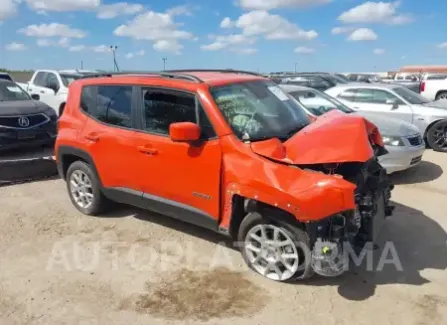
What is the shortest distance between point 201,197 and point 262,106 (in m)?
1.13

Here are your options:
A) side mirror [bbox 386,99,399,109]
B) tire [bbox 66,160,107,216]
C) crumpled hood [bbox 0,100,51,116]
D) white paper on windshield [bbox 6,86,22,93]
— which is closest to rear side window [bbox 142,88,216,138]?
tire [bbox 66,160,107,216]

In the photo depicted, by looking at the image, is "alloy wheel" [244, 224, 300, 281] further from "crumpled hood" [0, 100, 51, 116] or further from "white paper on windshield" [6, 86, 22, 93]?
"white paper on windshield" [6, 86, 22, 93]

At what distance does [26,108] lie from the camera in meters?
8.29

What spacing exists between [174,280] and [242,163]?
1.25 meters

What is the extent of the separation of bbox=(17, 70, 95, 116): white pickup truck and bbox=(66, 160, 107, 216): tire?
7.21 metres

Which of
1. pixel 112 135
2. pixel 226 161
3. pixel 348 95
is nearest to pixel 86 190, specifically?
pixel 112 135

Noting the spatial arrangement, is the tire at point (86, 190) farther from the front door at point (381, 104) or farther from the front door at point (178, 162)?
the front door at point (381, 104)

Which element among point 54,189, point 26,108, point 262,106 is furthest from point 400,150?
point 26,108

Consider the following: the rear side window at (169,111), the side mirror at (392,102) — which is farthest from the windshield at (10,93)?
the side mirror at (392,102)

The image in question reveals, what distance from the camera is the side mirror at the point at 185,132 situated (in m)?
3.90

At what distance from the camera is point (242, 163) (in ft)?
12.6

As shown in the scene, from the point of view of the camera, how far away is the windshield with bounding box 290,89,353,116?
27.1ft

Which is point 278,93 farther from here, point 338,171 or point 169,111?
point 338,171

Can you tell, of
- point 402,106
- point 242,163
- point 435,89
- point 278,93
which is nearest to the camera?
point 242,163
